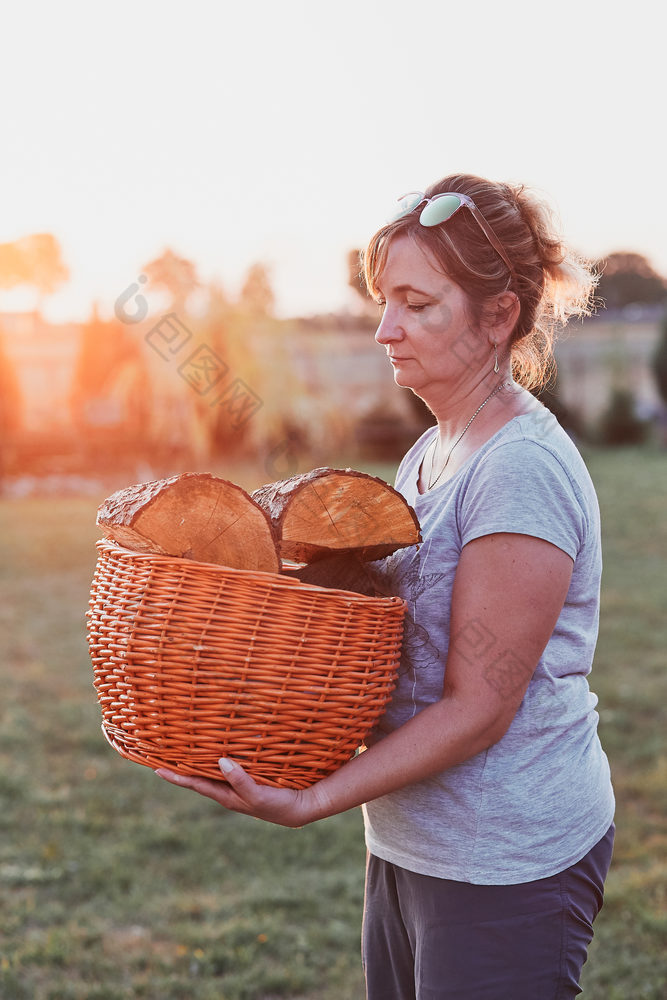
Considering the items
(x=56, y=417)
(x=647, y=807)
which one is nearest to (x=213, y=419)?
(x=56, y=417)

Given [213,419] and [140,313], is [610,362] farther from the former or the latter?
[140,313]

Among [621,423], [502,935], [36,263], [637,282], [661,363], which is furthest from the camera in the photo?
[637,282]

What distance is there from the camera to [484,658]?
4.37 ft

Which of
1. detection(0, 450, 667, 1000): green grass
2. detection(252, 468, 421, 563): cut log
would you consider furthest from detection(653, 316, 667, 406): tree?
detection(252, 468, 421, 563): cut log

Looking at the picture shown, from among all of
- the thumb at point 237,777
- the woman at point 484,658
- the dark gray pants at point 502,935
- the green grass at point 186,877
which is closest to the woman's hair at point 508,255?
the woman at point 484,658

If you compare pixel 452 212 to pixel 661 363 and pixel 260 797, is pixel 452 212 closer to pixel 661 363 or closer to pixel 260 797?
pixel 260 797

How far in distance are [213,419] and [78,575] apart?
5215mm

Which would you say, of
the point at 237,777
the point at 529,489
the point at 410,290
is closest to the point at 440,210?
the point at 410,290

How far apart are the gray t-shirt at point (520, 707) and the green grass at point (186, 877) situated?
1713mm

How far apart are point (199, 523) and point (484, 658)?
46cm

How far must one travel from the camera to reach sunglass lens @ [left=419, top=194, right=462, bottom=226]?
4.78 feet

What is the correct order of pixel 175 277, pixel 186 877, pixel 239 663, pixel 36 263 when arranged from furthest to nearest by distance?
pixel 36 263
pixel 175 277
pixel 186 877
pixel 239 663

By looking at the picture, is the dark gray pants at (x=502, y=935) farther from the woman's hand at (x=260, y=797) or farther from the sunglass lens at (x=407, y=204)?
the sunglass lens at (x=407, y=204)

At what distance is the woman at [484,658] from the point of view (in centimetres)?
135
